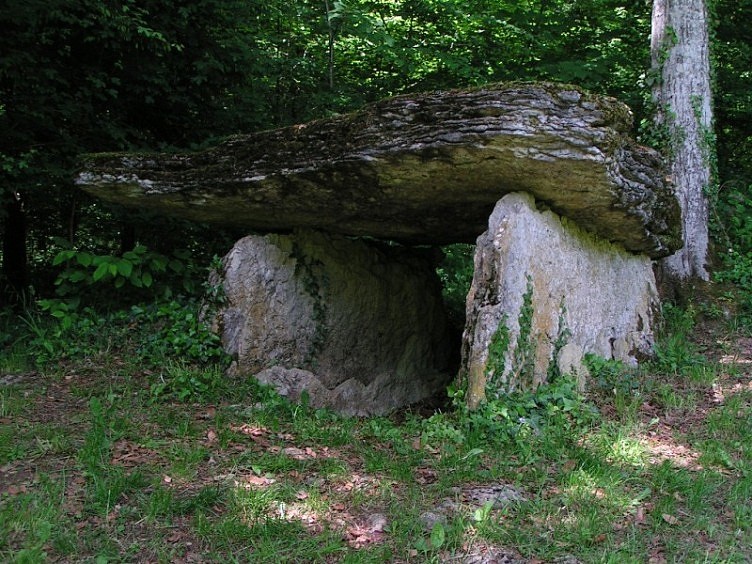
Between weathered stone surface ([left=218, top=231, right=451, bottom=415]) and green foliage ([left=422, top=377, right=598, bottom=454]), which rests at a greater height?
weathered stone surface ([left=218, top=231, right=451, bottom=415])

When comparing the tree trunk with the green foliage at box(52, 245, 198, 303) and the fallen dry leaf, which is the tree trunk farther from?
the fallen dry leaf

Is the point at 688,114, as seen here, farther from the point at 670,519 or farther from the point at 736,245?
the point at 670,519

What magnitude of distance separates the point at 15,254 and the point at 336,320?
4.34m

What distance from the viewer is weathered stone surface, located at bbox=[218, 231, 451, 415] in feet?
19.6

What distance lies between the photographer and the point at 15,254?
7.93 meters

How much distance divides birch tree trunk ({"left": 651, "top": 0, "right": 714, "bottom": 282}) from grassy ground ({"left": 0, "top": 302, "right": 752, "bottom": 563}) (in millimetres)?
1976

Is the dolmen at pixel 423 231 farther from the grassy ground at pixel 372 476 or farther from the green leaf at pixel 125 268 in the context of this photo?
the green leaf at pixel 125 268

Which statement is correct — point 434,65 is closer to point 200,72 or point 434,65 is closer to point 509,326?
point 200,72

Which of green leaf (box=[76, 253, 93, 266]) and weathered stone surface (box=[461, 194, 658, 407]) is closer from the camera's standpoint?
weathered stone surface (box=[461, 194, 658, 407])

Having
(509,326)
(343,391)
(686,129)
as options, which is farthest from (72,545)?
(686,129)

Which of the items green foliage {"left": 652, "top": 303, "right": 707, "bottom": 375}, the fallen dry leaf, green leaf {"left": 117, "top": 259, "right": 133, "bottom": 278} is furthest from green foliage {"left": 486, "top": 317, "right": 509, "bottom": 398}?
green leaf {"left": 117, "top": 259, "right": 133, "bottom": 278}

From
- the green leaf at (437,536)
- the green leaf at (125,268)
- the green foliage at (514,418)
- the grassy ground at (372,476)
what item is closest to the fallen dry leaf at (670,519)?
the grassy ground at (372,476)

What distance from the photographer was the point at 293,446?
4230 mm

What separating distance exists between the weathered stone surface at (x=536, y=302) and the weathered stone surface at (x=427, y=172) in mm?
250
